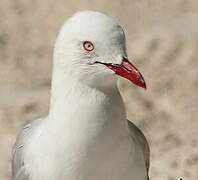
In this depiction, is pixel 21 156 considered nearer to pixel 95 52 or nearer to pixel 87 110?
pixel 87 110

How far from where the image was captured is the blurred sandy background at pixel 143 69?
17.2ft

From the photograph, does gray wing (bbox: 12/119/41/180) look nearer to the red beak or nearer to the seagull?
the seagull

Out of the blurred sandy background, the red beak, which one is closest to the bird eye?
the red beak

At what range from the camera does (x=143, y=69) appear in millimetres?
6254

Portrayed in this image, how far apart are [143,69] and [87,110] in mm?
3412

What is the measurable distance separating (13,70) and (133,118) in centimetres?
151

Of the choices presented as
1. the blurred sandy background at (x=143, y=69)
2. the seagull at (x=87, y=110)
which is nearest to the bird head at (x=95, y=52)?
the seagull at (x=87, y=110)

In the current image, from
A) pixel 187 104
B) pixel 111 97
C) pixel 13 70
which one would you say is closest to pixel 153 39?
pixel 187 104

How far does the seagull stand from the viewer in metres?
2.83

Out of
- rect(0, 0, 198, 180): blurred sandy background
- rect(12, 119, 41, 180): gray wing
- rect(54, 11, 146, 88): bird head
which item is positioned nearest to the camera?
rect(54, 11, 146, 88): bird head

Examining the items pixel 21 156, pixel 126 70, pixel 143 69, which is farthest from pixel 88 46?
pixel 143 69

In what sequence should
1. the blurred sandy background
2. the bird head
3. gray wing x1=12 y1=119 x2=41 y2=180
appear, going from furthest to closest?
the blurred sandy background, gray wing x1=12 y1=119 x2=41 y2=180, the bird head

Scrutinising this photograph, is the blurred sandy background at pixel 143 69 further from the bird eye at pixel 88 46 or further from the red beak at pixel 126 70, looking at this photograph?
the bird eye at pixel 88 46

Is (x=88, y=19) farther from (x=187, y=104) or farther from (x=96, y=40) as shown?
(x=187, y=104)
